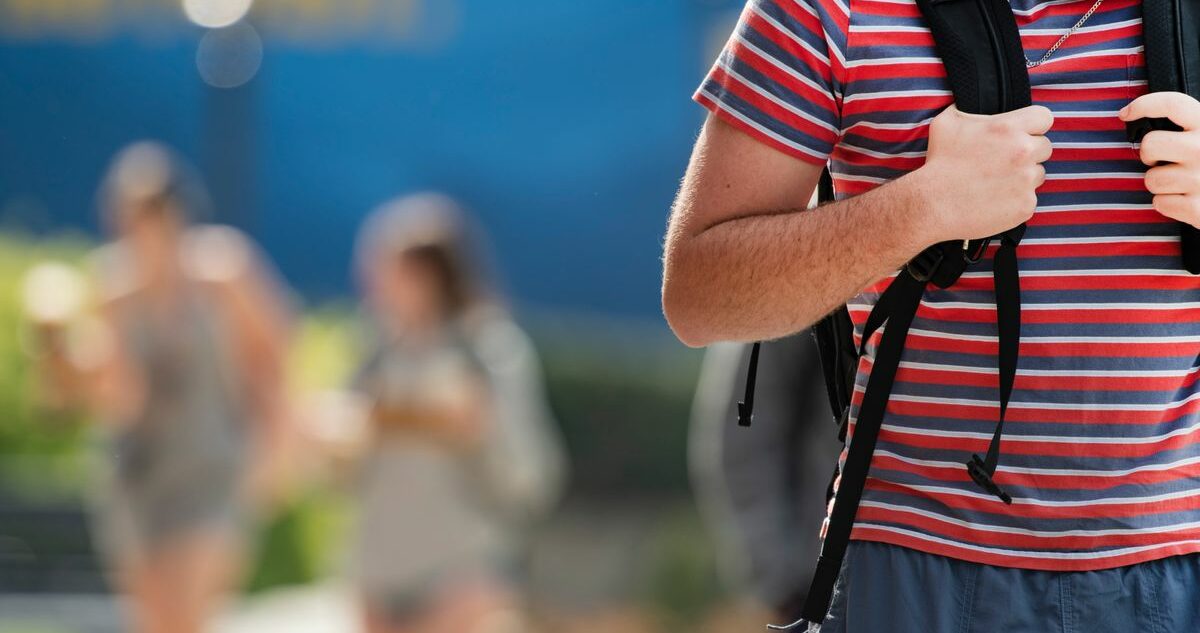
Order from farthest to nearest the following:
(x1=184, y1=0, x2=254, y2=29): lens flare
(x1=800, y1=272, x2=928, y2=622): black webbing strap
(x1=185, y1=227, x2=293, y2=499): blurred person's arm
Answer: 1. (x1=184, y1=0, x2=254, y2=29): lens flare
2. (x1=185, y1=227, x2=293, y2=499): blurred person's arm
3. (x1=800, y1=272, x2=928, y2=622): black webbing strap

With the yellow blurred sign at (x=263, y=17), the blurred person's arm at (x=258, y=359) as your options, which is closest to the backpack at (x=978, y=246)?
the blurred person's arm at (x=258, y=359)

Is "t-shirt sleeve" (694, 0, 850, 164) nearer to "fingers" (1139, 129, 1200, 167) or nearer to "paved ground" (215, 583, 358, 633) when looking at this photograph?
"fingers" (1139, 129, 1200, 167)

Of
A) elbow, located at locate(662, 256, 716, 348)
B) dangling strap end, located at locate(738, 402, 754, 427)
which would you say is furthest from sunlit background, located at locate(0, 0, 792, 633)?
elbow, located at locate(662, 256, 716, 348)

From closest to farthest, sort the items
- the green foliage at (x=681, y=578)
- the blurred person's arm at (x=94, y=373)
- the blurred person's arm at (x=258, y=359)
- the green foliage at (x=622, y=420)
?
the blurred person's arm at (x=94, y=373)
the blurred person's arm at (x=258, y=359)
the green foliage at (x=681, y=578)
the green foliage at (x=622, y=420)

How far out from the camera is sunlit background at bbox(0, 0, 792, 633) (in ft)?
31.3

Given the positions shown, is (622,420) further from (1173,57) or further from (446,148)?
(1173,57)

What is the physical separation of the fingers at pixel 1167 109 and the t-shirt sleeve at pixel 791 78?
34 cm

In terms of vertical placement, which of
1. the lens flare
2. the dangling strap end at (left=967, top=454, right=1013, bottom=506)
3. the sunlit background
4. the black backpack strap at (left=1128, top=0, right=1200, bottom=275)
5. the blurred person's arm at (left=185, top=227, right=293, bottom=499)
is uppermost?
the lens flare

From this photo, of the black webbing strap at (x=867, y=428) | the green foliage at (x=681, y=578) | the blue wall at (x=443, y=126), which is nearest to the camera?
the black webbing strap at (x=867, y=428)

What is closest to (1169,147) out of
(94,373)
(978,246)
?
(978,246)

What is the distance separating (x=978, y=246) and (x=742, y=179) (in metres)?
0.30

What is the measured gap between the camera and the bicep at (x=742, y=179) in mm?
1995

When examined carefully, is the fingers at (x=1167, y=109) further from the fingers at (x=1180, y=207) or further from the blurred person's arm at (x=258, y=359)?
the blurred person's arm at (x=258, y=359)

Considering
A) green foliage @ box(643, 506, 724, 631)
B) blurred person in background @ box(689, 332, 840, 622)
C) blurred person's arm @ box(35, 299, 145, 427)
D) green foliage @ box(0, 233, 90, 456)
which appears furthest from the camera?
green foliage @ box(0, 233, 90, 456)
